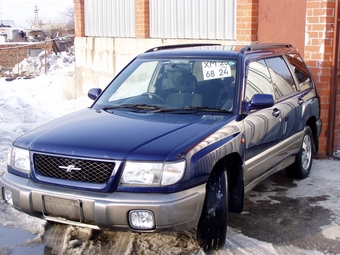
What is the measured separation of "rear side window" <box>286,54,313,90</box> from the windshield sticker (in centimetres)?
157

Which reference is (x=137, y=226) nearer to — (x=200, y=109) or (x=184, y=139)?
(x=184, y=139)

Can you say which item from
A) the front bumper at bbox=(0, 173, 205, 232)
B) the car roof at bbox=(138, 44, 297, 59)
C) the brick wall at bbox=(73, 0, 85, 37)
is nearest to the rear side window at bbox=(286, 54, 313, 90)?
the car roof at bbox=(138, 44, 297, 59)

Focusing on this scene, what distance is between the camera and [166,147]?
13.3ft

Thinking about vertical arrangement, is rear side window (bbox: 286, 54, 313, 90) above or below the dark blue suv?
above

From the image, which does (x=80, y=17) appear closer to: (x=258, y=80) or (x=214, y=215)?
(x=258, y=80)

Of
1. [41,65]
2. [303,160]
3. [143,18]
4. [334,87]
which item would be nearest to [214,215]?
[303,160]

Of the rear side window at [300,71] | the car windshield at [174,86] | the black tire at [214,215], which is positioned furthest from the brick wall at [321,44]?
the black tire at [214,215]

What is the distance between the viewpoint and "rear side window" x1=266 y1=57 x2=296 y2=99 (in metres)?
5.95

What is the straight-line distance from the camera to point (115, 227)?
157 inches

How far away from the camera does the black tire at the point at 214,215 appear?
14.2ft

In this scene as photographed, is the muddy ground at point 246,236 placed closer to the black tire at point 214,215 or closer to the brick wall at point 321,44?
the black tire at point 214,215

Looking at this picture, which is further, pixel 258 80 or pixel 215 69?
pixel 258 80

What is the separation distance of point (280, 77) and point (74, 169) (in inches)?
120

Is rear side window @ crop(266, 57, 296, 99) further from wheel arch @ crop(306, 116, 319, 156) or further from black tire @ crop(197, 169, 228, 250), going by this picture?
black tire @ crop(197, 169, 228, 250)
